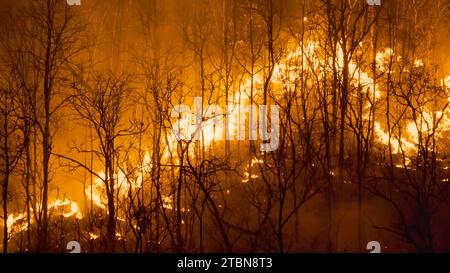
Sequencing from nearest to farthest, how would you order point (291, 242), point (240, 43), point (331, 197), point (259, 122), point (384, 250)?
1. point (384, 250)
2. point (291, 242)
3. point (331, 197)
4. point (259, 122)
5. point (240, 43)

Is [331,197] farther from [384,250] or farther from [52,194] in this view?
[52,194]

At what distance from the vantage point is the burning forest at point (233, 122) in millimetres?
15094

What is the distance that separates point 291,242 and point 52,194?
14013mm

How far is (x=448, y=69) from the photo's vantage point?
2453 centimetres

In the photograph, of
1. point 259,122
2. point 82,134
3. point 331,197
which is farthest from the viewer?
point 82,134

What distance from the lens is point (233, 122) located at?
2291cm

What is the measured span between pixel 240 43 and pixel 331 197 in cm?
1105

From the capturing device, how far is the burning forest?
1509 cm

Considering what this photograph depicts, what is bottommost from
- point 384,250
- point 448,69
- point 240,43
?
point 384,250

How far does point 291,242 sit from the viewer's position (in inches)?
584
